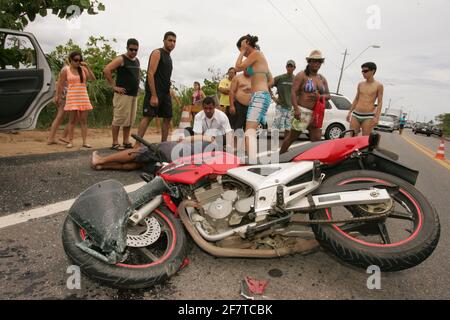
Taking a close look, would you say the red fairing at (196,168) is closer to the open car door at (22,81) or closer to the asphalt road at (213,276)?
the asphalt road at (213,276)

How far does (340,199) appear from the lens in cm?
210

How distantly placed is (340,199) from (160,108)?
431 cm

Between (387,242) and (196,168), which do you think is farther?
(196,168)

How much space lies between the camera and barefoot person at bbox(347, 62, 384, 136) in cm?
568

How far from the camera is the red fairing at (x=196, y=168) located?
2.24 meters

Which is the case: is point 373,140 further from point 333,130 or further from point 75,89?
point 333,130

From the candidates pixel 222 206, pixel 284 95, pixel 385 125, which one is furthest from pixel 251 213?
pixel 385 125

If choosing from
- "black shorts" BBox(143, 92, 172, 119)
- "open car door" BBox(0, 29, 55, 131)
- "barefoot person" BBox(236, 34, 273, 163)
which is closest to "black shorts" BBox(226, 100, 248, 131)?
"black shorts" BBox(143, 92, 172, 119)

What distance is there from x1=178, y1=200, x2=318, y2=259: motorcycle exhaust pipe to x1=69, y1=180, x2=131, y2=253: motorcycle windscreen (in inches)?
16.2

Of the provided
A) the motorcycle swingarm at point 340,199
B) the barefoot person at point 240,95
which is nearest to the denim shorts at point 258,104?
the barefoot person at point 240,95

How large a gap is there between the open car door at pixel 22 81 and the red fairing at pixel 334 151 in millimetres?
3833

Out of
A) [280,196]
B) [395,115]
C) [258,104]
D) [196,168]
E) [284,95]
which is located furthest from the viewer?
[395,115]

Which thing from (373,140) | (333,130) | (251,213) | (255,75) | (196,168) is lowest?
(251,213)

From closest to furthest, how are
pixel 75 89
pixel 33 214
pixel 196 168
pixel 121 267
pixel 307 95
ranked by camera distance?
1. pixel 121 267
2. pixel 196 168
3. pixel 33 214
4. pixel 307 95
5. pixel 75 89
